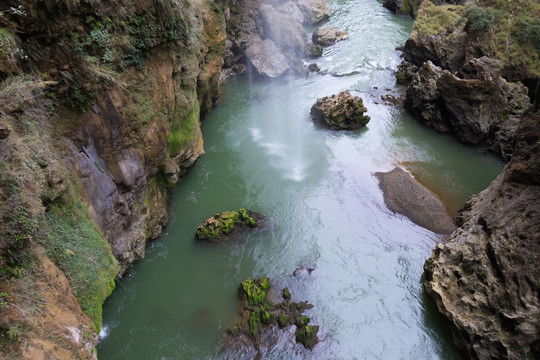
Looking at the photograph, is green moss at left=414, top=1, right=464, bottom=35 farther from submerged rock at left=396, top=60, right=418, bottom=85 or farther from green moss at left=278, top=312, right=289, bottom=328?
green moss at left=278, top=312, right=289, bottom=328

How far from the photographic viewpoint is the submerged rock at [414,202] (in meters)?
13.9

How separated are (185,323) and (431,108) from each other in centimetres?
1753

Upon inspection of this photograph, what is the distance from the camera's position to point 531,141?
10.9 meters

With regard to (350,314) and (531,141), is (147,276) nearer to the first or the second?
(350,314)

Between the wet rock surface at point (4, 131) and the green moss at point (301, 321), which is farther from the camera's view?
the green moss at point (301, 321)

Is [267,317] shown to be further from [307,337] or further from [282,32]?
[282,32]

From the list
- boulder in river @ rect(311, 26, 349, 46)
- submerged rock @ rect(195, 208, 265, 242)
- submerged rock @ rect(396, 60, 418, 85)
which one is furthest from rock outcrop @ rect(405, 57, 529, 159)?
submerged rock @ rect(195, 208, 265, 242)

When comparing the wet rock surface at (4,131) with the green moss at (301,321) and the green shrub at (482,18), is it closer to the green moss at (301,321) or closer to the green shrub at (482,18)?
the green moss at (301,321)

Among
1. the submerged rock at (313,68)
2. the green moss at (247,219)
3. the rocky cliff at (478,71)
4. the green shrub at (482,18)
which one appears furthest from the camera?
the submerged rock at (313,68)

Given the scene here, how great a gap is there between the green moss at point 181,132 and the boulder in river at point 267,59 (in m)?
11.9

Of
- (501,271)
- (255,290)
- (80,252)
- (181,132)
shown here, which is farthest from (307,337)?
(181,132)

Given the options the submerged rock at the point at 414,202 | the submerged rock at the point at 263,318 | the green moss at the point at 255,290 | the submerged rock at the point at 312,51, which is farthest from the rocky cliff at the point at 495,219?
the submerged rock at the point at 312,51

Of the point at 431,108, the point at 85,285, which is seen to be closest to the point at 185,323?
the point at 85,285

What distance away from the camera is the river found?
10.1 m
